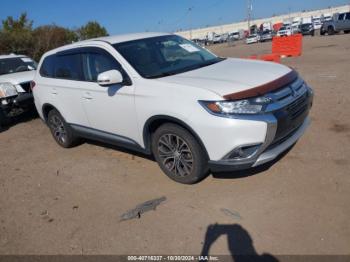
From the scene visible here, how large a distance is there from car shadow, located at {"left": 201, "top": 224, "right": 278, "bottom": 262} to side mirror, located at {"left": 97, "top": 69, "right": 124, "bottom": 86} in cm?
213

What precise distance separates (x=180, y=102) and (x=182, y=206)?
3.90 feet

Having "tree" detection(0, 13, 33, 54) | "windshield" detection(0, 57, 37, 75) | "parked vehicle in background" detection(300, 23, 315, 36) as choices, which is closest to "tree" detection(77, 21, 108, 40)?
"tree" detection(0, 13, 33, 54)

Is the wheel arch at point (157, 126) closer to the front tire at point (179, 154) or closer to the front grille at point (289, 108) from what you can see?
the front tire at point (179, 154)

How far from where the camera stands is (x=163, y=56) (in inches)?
201

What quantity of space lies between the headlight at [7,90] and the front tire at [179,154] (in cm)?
573

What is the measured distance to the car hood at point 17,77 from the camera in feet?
30.5

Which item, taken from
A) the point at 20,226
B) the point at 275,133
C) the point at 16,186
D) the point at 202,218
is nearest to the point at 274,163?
the point at 275,133

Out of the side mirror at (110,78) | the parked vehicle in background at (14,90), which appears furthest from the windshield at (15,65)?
the side mirror at (110,78)

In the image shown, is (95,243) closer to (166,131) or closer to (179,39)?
(166,131)

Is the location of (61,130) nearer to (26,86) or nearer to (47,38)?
(26,86)

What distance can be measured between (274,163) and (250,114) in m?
1.32

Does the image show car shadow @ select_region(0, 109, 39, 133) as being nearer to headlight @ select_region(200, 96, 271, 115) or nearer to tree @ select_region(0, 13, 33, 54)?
headlight @ select_region(200, 96, 271, 115)

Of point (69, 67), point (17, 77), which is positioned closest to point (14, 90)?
point (17, 77)

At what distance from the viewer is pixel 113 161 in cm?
579
